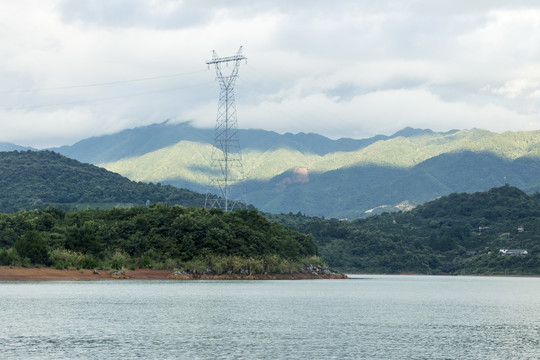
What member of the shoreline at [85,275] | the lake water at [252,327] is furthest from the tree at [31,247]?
the lake water at [252,327]

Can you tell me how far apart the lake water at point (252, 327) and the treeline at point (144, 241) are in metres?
34.5

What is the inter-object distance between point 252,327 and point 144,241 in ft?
286

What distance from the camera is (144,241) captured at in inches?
5650

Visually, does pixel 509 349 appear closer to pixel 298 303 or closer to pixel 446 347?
pixel 446 347

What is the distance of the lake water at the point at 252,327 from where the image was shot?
4634 cm

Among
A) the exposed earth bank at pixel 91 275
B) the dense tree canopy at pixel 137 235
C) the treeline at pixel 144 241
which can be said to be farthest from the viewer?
the dense tree canopy at pixel 137 235

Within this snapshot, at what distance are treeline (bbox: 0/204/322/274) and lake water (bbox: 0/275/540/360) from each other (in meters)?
34.5

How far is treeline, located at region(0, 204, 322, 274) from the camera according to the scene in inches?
5123

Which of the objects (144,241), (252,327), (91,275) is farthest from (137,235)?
(252,327)

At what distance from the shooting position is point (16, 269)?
393 feet

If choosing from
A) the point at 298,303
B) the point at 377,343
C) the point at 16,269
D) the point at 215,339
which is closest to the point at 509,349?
the point at 377,343

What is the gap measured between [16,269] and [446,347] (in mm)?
89016

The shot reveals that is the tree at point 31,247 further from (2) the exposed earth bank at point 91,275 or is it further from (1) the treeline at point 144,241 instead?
(2) the exposed earth bank at point 91,275

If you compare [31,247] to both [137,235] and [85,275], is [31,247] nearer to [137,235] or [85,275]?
[85,275]
